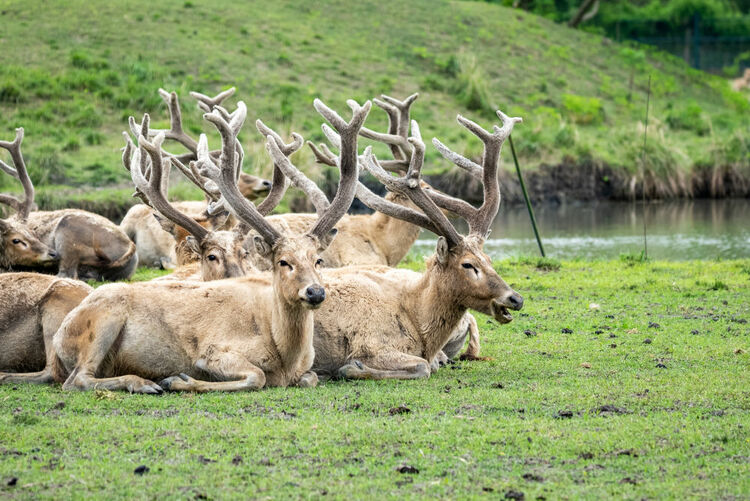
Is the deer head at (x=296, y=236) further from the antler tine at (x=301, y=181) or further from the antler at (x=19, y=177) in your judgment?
the antler at (x=19, y=177)

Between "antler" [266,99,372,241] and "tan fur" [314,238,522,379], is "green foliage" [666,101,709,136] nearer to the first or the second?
"tan fur" [314,238,522,379]

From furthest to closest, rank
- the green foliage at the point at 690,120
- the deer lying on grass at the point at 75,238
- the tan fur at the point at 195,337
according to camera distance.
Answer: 1. the green foliage at the point at 690,120
2. the deer lying on grass at the point at 75,238
3. the tan fur at the point at 195,337

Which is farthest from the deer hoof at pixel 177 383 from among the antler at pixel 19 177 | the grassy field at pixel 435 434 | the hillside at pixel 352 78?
the hillside at pixel 352 78

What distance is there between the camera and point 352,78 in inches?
1699

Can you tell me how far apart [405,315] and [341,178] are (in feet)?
4.95

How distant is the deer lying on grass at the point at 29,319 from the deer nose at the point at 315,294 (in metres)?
2.64

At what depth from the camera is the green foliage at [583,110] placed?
138 feet

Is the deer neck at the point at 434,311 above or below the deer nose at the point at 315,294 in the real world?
below

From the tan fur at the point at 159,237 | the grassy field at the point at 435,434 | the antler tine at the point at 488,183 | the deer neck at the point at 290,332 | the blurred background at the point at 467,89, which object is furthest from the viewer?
the blurred background at the point at 467,89

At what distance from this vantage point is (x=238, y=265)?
36.6 ft

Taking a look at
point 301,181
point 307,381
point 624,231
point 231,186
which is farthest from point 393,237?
point 624,231

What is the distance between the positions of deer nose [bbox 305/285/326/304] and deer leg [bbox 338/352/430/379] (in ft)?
4.37

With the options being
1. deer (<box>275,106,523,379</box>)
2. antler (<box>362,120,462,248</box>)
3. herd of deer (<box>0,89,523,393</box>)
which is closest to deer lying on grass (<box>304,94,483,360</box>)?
herd of deer (<box>0,89,523,393</box>)

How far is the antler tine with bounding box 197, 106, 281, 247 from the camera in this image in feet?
29.9
